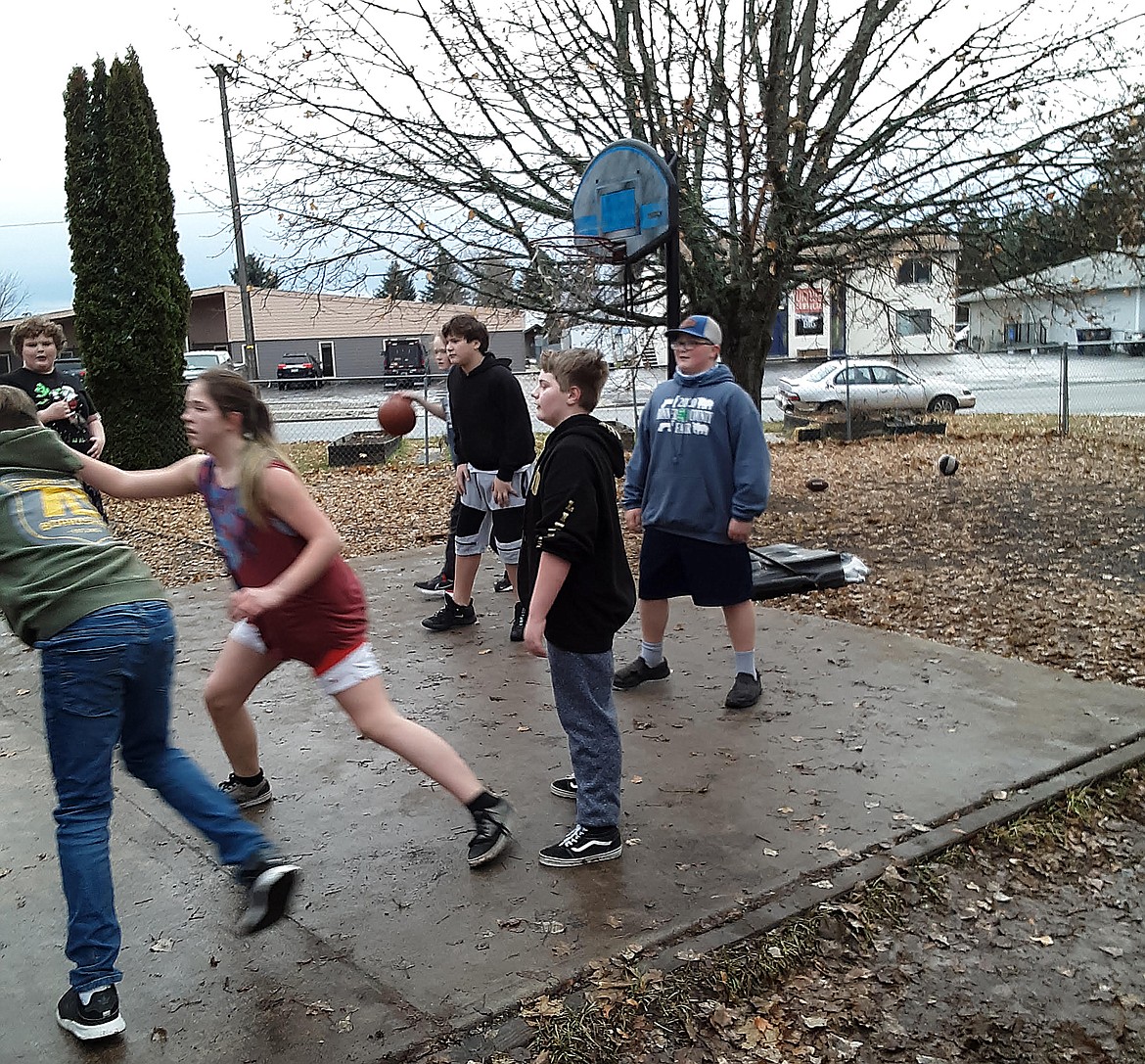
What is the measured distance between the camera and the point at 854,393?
21938mm

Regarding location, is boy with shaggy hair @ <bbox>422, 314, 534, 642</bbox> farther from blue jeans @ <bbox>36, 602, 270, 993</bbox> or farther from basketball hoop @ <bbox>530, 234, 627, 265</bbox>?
blue jeans @ <bbox>36, 602, 270, 993</bbox>

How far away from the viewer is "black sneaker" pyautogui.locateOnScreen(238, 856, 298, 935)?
3.25 m

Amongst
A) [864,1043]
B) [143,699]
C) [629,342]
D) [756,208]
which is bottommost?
[864,1043]

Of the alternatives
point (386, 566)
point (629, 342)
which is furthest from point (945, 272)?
point (386, 566)

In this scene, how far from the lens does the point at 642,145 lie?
745 centimetres

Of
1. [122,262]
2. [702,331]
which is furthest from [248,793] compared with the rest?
[122,262]

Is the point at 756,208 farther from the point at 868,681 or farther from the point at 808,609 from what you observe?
the point at 868,681

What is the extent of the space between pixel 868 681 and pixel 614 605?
8.06 ft

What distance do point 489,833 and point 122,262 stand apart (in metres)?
15.7

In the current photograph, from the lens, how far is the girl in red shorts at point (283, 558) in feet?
11.3

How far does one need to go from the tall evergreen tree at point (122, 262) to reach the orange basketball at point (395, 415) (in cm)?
991

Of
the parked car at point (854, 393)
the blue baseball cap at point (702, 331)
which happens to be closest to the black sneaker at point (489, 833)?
the blue baseball cap at point (702, 331)

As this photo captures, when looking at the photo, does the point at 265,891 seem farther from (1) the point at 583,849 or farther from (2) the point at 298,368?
(2) the point at 298,368

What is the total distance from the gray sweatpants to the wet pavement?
8.9 inches
